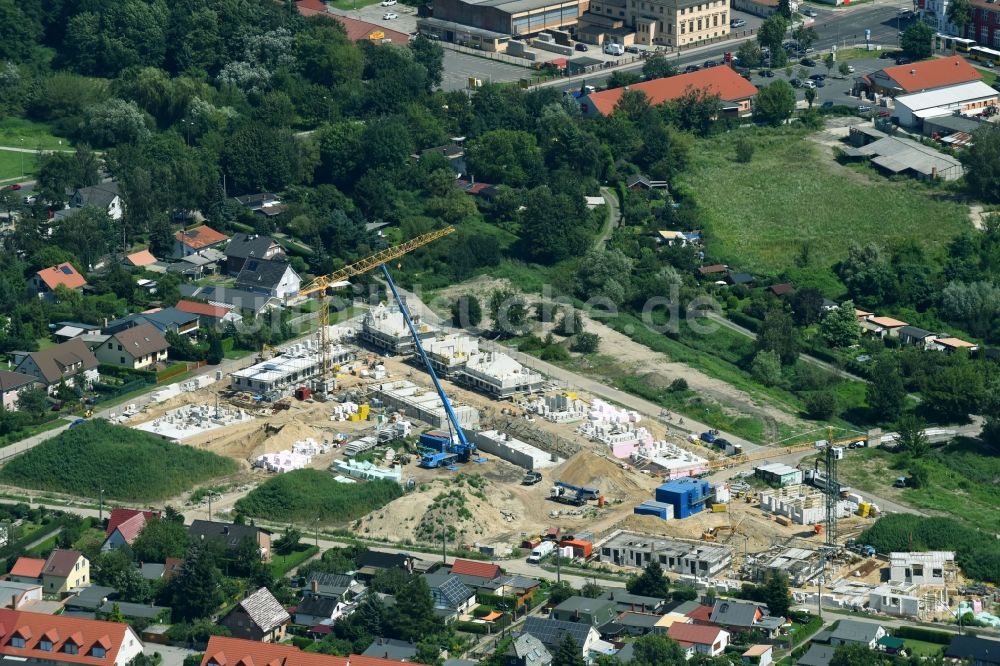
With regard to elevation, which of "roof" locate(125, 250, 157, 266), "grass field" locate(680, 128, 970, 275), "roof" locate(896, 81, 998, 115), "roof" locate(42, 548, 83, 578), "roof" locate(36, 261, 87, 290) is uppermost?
"roof" locate(896, 81, 998, 115)

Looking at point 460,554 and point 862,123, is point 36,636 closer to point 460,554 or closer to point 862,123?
point 460,554

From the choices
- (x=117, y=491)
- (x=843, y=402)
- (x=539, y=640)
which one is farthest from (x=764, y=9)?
(x=539, y=640)

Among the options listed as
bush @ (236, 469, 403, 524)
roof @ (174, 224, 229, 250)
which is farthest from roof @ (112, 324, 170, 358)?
bush @ (236, 469, 403, 524)

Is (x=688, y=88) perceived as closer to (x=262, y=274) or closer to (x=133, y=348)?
(x=262, y=274)

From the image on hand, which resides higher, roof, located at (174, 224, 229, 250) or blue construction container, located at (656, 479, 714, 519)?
roof, located at (174, 224, 229, 250)

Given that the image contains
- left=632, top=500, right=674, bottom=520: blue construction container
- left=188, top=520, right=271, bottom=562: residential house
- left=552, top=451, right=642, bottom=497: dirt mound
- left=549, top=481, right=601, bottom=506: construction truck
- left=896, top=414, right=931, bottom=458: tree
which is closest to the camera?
left=188, top=520, right=271, bottom=562: residential house

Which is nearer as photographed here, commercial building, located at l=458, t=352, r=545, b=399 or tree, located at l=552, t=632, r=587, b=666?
tree, located at l=552, t=632, r=587, b=666

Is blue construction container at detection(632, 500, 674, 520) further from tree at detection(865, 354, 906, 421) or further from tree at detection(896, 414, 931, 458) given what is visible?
tree at detection(865, 354, 906, 421)
